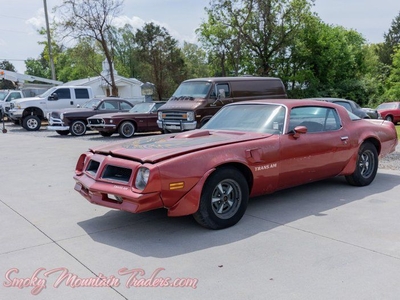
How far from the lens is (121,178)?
178 inches

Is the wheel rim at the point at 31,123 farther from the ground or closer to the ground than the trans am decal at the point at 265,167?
farther from the ground

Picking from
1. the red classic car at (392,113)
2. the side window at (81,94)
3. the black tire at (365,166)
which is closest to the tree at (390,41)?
the red classic car at (392,113)

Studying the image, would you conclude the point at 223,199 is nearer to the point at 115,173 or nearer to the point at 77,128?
the point at 115,173

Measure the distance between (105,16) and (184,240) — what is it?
2724 cm

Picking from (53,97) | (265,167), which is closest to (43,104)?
(53,97)

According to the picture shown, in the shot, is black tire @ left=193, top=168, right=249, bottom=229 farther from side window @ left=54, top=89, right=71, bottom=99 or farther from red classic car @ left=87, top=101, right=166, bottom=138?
side window @ left=54, top=89, right=71, bottom=99

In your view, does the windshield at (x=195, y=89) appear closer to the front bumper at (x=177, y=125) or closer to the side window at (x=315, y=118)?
the front bumper at (x=177, y=125)

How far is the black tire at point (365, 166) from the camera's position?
6.56m

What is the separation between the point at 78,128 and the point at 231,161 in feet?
46.6

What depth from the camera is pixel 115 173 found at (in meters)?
4.67

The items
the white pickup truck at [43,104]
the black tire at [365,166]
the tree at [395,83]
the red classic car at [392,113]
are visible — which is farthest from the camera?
the tree at [395,83]

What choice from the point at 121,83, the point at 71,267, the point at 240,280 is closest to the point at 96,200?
the point at 71,267

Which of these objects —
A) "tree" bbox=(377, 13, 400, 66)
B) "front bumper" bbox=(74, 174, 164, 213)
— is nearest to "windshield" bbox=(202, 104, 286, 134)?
"front bumper" bbox=(74, 174, 164, 213)

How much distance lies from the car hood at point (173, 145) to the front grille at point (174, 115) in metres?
7.08
